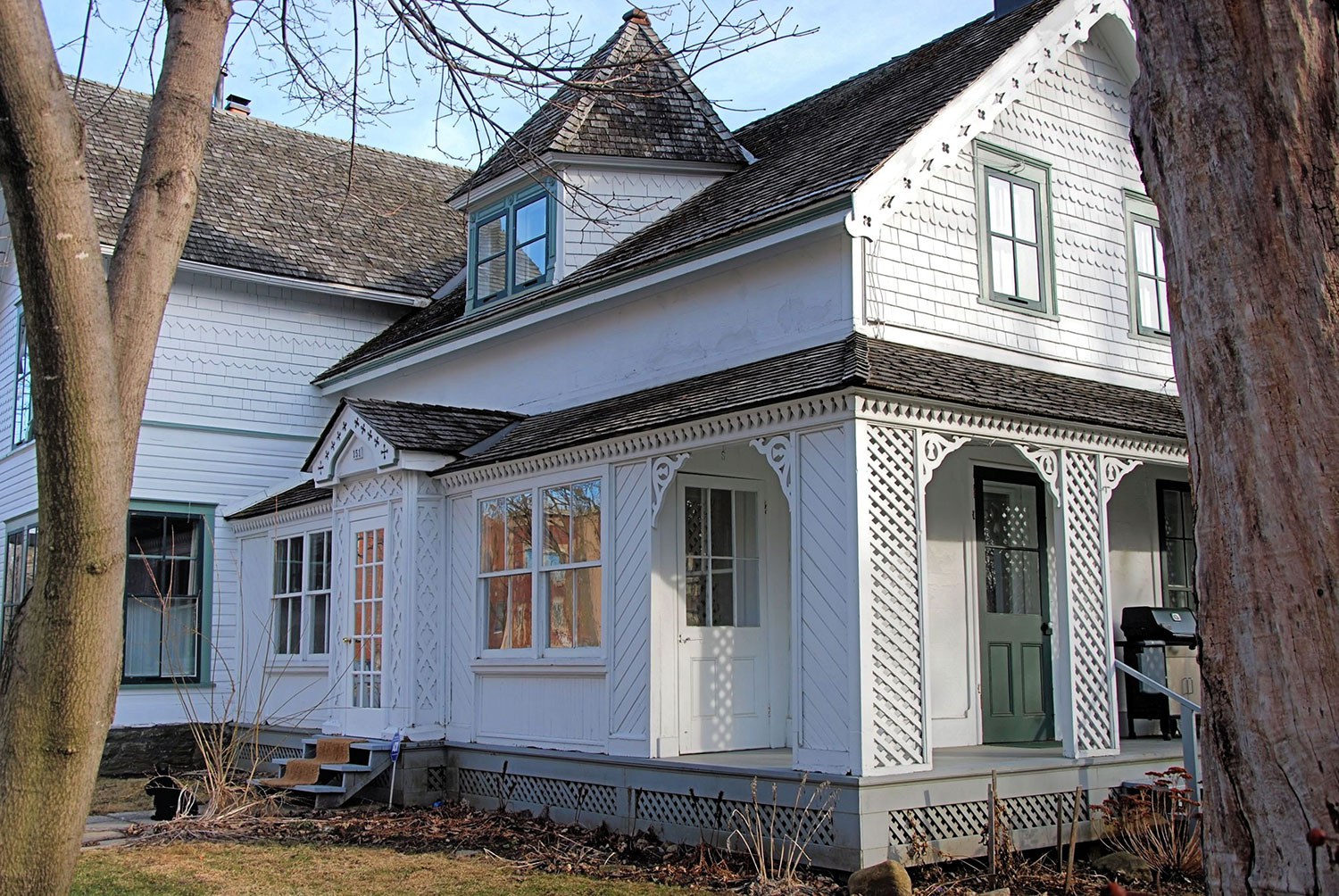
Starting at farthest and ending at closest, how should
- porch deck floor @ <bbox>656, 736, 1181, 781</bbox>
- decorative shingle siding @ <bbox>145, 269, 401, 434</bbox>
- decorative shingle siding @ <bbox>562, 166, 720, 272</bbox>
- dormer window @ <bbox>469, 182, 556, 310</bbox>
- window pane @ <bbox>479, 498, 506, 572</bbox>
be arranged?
decorative shingle siding @ <bbox>145, 269, 401, 434</bbox> → dormer window @ <bbox>469, 182, 556, 310</bbox> → decorative shingle siding @ <bbox>562, 166, 720, 272</bbox> → window pane @ <bbox>479, 498, 506, 572</bbox> → porch deck floor @ <bbox>656, 736, 1181, 781</bbox>

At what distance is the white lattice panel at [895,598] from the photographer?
30.6 feet

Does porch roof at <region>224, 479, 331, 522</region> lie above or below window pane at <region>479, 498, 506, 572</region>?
above

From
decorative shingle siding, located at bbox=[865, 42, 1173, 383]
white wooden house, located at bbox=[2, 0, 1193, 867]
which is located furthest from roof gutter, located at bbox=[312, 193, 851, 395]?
decorative shingle siding, located at bbox=[865, 42, 1173, 383]

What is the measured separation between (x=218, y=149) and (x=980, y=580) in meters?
14.6

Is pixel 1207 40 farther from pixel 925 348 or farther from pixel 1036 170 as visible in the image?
pixel 1036 170

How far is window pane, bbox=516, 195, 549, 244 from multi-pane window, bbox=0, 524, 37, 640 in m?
8.45

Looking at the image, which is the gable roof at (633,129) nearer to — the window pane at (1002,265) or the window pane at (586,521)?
the window pane at (1002,265)

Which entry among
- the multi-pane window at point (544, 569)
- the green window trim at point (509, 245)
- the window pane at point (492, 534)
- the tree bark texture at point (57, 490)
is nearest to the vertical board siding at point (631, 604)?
the multi-pane window at point (544, 569)

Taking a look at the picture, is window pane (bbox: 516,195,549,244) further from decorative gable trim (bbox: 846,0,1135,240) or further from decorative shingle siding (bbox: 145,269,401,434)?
decorative shingle siding (bbox: 145,269,401,434)

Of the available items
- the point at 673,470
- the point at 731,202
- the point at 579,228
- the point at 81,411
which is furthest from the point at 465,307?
the point at 81,411

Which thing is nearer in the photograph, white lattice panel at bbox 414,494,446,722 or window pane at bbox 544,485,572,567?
window pane at bbox 544,485,572,567

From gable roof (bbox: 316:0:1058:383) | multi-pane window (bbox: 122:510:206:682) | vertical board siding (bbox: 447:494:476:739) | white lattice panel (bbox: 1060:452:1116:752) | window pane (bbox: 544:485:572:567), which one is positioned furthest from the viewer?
multi-pane window (bbox: 122:510:206:682)

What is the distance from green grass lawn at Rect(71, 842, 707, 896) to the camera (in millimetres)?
8875

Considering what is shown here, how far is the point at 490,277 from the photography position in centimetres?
1619
